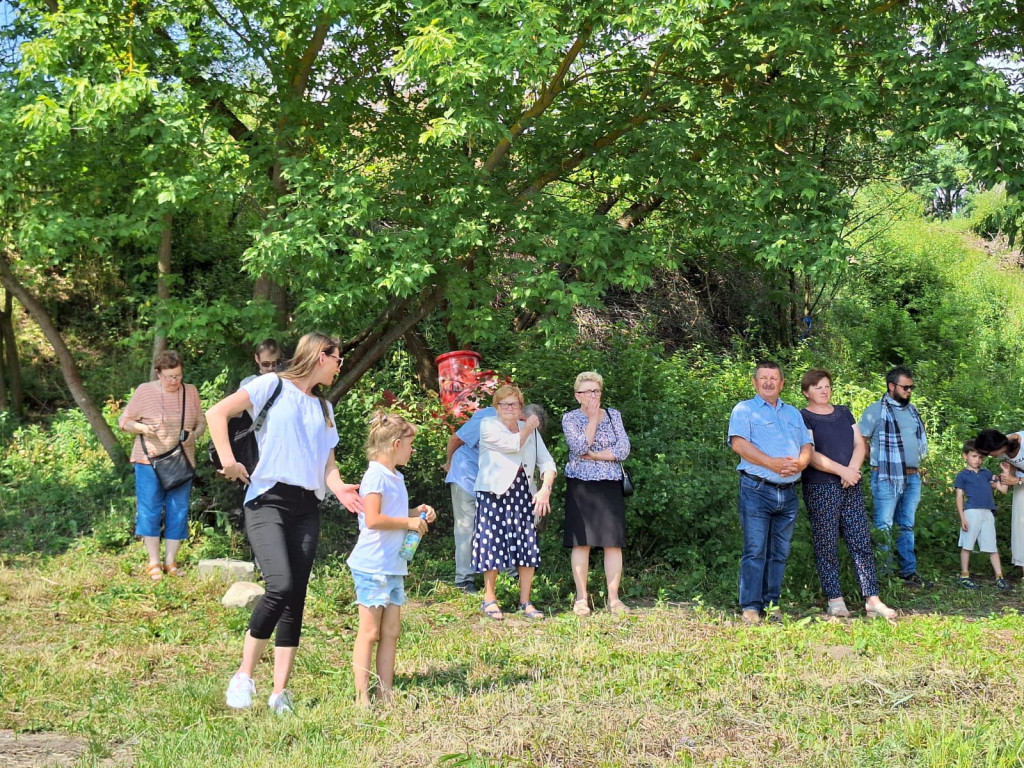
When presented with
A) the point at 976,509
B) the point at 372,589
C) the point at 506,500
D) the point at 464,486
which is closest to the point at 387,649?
the point at 372,589

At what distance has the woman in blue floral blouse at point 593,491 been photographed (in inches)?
286

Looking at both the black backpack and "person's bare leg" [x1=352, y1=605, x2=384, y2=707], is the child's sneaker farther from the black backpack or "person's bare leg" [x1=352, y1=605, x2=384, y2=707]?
the black backpack

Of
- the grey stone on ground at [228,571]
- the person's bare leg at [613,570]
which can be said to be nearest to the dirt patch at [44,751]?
the grey stone on ground at [228,571]

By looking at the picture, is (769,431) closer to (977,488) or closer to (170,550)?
(977,488)

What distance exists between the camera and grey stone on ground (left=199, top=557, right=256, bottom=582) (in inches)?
306

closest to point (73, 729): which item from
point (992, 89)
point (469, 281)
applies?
point (469, 281)

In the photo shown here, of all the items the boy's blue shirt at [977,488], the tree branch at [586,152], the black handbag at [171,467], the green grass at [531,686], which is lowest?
the green grass at [531,686]

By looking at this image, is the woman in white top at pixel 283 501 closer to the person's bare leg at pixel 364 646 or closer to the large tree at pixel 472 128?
the person's bare leg at pixel 364 646

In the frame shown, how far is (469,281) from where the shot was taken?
8188 millimetres

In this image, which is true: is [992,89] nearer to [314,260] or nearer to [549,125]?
[549,125]

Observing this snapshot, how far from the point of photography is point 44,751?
4402 millimetres

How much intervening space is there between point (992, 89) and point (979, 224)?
65.1 feet

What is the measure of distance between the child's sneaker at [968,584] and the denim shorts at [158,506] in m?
6.30

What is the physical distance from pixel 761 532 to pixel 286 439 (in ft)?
12.0
